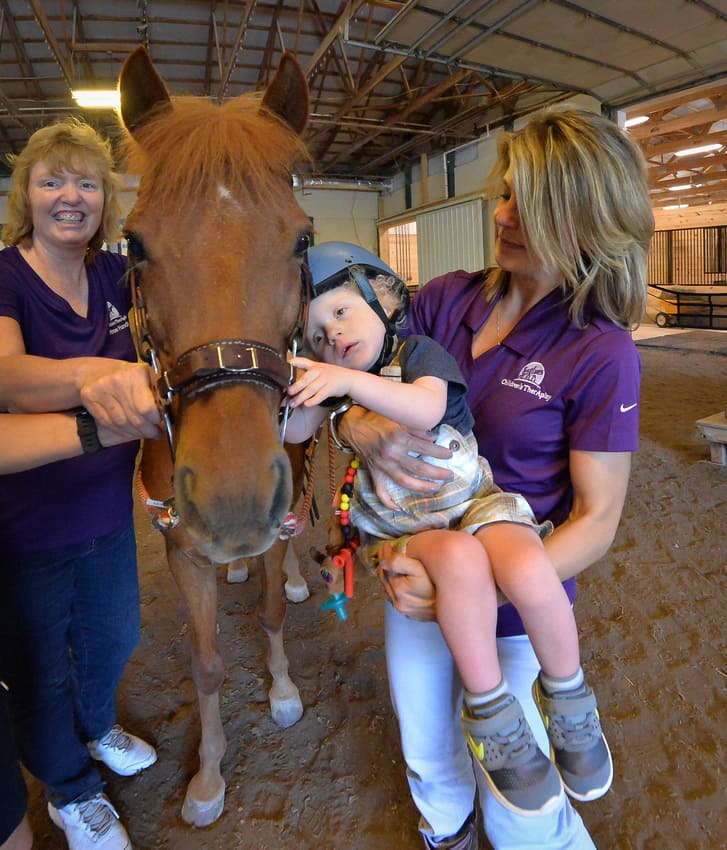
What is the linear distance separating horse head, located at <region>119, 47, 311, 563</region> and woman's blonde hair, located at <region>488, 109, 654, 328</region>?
58cm

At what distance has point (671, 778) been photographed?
194 centimetres

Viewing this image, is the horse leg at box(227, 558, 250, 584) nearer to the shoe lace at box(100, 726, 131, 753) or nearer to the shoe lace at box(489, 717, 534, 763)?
the shoe lace at box(100, 726, 131, 753)

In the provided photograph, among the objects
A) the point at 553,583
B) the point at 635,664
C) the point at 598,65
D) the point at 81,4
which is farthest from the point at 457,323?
the point at 81,4

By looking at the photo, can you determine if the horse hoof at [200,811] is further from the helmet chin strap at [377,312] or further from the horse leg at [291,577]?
the helmet chin strap at [377,312]

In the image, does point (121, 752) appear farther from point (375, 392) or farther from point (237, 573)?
point (375, 392)

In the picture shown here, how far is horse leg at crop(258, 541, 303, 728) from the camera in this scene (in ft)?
7.39

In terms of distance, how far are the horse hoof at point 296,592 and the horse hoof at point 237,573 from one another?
0.34m

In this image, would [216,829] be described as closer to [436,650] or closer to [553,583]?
[436,650]

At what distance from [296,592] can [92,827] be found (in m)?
1.60

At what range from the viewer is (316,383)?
3.33 ft

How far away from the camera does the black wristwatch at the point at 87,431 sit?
3.56 ft

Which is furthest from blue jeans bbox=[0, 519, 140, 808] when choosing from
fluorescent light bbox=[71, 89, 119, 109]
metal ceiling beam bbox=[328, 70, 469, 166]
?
metal ceiling beam bbox=[328, 70, 469, 166]

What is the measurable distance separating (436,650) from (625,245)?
3.72 feet

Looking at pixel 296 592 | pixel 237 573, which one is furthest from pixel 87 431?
pixel 237 573
